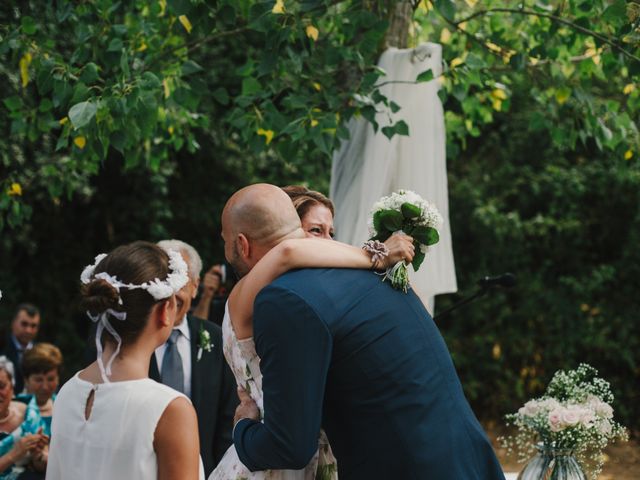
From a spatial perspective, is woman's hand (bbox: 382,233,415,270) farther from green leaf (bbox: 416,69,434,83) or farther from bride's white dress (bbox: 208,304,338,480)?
green leaf (bbox: 416,69,434,83)

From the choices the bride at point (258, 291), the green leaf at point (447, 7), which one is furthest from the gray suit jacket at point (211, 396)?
the green leaf at point (447, 7)

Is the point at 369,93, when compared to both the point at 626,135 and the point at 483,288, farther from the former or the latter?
the point at 626,135

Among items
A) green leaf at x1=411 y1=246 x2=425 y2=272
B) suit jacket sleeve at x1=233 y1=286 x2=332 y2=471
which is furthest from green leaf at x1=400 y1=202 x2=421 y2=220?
suit jacket sleeve at x1=233 y1=286 x2=332 y2=471

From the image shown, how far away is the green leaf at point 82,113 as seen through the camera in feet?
12.2

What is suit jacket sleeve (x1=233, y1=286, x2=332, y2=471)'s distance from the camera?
219cm

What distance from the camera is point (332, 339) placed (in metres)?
2.25

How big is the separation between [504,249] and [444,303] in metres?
0.96

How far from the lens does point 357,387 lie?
2303mm

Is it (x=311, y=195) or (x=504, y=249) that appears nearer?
(x=311, y=195)

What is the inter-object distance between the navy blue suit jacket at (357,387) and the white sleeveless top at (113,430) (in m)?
0.27

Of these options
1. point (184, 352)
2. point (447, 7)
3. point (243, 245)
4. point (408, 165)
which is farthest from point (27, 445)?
point (447, 7)

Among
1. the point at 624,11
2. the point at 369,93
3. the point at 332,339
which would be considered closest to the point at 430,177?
the point at 369,93

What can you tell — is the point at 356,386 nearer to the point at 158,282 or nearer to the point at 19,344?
the point at 158,282

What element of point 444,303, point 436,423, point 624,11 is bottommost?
point 444,303
